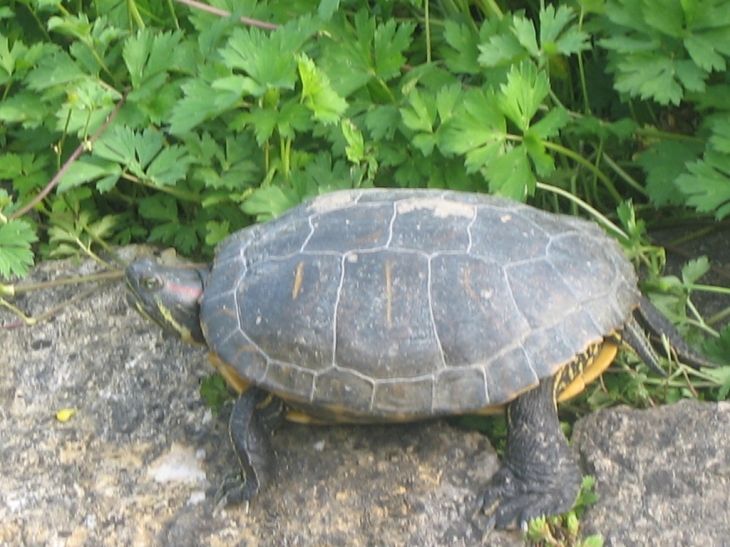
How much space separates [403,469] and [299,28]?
1393mm

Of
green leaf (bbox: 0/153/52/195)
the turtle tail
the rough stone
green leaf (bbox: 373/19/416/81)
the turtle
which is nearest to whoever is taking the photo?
the rough stone

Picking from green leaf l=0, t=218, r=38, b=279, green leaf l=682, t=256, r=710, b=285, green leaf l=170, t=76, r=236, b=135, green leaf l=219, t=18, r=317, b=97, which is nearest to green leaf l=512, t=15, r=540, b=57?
green leaf l=219, t=18, r=317, b=97

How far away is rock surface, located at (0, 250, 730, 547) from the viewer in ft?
5.68

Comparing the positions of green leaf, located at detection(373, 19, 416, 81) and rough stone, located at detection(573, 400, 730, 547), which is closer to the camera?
rough stone, located at detection(573, 400, 730, 547)

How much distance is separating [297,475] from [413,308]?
54cm

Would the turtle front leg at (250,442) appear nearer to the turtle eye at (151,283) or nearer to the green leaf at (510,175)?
the turtle eye at (151,283)

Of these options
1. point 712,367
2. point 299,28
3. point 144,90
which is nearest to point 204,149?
point 144,90

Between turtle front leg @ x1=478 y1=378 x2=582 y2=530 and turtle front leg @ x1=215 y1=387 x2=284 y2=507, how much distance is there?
0.56 meters

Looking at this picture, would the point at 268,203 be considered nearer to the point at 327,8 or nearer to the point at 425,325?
the point at 327,8

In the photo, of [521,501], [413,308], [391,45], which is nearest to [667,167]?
[391,45]

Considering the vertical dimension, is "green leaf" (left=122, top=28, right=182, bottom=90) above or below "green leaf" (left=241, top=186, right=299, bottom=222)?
above

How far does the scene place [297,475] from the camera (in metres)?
1.92

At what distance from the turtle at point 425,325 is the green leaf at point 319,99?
370mm

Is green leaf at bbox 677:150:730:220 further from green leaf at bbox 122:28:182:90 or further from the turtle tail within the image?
green leaf at bbox 122:28:182:90
